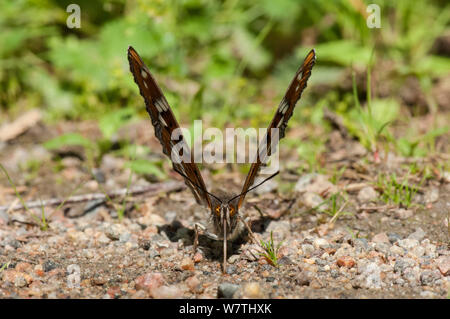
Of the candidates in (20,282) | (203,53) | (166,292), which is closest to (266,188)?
(166,292)

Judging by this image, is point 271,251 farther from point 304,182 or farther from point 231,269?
point 304,182

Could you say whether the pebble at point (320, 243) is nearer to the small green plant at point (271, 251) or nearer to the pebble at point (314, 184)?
the small green plant at point (271, 251)

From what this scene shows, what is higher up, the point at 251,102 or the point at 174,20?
the point at 174,20

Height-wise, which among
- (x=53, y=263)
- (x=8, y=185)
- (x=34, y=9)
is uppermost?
(x=34, y=9)

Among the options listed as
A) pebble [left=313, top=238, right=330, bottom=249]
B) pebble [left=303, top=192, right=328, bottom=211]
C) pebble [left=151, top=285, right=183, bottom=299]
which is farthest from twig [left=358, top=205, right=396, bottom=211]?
pebble [left=151, top=285, right=183, bottom=299]
